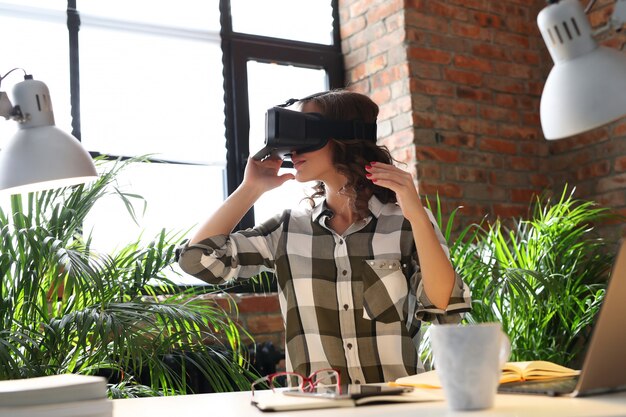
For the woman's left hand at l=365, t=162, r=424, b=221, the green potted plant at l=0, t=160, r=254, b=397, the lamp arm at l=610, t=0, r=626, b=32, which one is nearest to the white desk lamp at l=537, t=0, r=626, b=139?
the lamp arm at l=610, t=0, r=626, b=32

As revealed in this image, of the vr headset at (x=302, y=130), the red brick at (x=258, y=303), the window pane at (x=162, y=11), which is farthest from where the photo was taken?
the window pane at (x=162, y=11)

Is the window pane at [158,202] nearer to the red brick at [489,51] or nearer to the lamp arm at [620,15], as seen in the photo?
the red brick at [489,51]

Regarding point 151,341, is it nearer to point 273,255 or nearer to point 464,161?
point 273,255

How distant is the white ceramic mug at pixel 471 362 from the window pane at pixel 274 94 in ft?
8.56

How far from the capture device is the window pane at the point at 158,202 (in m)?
3.11

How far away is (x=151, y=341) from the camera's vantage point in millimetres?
2227

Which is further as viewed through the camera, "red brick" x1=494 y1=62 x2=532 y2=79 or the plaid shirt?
"red brick" x1=494 y1=62 x2=532 y2=79

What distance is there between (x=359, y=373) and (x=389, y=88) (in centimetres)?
200

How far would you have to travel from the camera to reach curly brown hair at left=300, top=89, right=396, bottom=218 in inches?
75.3

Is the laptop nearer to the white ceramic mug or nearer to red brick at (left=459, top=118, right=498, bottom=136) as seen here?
the white ceramic mug

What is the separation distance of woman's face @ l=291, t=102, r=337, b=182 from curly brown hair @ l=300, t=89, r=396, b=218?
14 millimetres

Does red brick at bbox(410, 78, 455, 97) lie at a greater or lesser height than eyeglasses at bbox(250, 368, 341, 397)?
greater

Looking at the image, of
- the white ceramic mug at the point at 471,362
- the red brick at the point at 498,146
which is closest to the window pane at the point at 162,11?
the red brick at the point at 498,146

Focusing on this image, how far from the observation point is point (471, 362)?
2.88 feet
